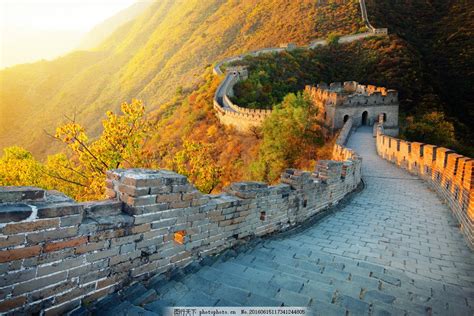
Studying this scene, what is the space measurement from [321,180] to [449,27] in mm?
61495

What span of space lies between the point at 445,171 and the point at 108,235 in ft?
30.8

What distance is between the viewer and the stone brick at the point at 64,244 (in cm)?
259

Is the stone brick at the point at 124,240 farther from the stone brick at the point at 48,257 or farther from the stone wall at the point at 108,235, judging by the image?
the stone brick at the point at 48,257

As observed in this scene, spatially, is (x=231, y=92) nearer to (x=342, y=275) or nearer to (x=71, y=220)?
(x=342, y=275)

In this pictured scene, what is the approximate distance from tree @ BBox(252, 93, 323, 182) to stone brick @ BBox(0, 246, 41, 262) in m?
14.8

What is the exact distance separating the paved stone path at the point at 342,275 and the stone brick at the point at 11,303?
626 millimetres

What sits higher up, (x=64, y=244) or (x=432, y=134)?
(x=432, y=134)

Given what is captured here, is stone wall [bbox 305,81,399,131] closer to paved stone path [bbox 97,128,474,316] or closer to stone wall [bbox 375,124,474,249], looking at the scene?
stone wall [bbox 375,124,474,249]

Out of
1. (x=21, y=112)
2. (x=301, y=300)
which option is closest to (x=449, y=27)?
(x=301, y=300)

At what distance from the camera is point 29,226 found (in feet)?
8.13

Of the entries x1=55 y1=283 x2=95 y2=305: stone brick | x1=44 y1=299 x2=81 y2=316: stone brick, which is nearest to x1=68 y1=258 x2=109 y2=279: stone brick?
x1=55 y1=283 x2=95 y2=305: stone brick

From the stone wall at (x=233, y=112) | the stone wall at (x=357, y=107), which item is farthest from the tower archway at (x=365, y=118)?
the stone wall at (x=233, y=112)

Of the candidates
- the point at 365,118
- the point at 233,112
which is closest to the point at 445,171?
the point at 365,118

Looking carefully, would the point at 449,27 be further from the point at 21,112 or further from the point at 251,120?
the point at 21,112
